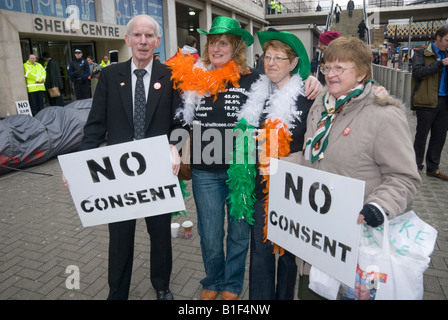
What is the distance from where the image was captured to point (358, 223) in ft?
6.00

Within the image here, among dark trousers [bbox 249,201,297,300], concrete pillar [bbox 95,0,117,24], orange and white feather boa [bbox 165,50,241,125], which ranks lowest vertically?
dark trousers [bbox 249,201,297,300]

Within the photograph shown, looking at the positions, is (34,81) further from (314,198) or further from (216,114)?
(314,198)

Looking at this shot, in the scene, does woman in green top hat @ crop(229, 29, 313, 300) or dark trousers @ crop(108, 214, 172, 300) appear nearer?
woman in green top hat @ crop(229, 29, 313, 300)

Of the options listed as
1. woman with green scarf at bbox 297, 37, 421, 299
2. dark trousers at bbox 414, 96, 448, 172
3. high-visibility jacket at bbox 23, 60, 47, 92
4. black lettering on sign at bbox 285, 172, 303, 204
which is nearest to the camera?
woman with green scarf at bbox 297, 37, 421, 299

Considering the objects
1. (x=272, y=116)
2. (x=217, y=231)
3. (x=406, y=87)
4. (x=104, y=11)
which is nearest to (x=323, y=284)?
(x=217, y=231)

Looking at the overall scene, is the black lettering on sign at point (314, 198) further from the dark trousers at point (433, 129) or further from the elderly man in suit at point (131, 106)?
the dark trousers at point (433, 129)

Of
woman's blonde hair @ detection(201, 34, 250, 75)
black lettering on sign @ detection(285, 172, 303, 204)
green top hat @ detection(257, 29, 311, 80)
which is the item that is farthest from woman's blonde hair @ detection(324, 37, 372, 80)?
woman's blonde hair @ detection(201, 34, 250, 75)

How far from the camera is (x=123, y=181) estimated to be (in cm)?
258

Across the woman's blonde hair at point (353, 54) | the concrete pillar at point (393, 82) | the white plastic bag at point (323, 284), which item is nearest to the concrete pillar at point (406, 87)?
the concrete pillar at point (393, 82)

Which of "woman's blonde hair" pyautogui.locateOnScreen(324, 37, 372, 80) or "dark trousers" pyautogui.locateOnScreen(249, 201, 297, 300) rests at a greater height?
"woman's blonde hair" pyautogui.locateOnScreen(324, 37, 372, 80)

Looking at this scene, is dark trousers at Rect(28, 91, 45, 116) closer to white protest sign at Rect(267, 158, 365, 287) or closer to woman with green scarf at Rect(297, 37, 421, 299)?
white protest sign at Rect(267, 158, 365, 287)

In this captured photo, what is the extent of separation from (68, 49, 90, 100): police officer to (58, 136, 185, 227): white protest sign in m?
11.4

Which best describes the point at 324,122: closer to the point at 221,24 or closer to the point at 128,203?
the point at 221,24

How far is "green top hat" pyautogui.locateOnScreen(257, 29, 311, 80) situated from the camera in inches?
95.5
